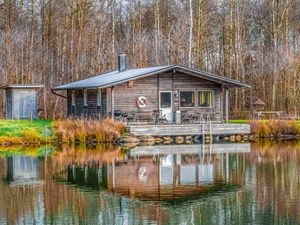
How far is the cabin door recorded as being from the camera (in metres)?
41.6

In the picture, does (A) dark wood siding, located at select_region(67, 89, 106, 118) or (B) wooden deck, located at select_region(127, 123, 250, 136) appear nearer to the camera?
(B) wooden deck, located at select_region(127, 123, 250, 136)

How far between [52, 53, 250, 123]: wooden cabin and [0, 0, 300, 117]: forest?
758 cm

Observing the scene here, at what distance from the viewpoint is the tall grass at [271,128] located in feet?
134

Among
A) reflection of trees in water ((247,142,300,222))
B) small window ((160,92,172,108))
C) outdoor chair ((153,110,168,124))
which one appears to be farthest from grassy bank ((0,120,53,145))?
reflection of trees in water ((247,142,300,222))

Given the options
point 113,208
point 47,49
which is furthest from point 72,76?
point 113,208

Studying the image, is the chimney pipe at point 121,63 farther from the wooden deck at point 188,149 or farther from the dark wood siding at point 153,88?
the wooden deck at point 188,149

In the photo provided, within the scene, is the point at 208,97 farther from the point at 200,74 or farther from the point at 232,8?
the point at 232,8

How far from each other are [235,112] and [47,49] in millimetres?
15411

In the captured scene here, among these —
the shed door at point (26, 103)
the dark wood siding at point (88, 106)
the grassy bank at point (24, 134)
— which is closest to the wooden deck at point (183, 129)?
the dark wood siding at point (88, 106)

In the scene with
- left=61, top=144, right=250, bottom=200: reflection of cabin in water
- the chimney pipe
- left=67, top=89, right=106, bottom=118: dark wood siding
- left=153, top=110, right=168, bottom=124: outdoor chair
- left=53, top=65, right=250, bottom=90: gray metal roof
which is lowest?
left=61, top=144, right=250, bottom=200: reflection of cabin in water

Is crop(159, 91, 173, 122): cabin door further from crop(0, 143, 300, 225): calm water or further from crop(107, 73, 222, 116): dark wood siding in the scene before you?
crop(0, 143, 300, 225): calm water

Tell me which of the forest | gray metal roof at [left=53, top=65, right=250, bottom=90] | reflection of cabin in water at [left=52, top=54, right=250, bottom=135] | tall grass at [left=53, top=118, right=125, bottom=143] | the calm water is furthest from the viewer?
the forest

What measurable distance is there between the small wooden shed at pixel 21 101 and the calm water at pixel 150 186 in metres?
10.7

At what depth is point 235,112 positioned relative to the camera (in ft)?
164
